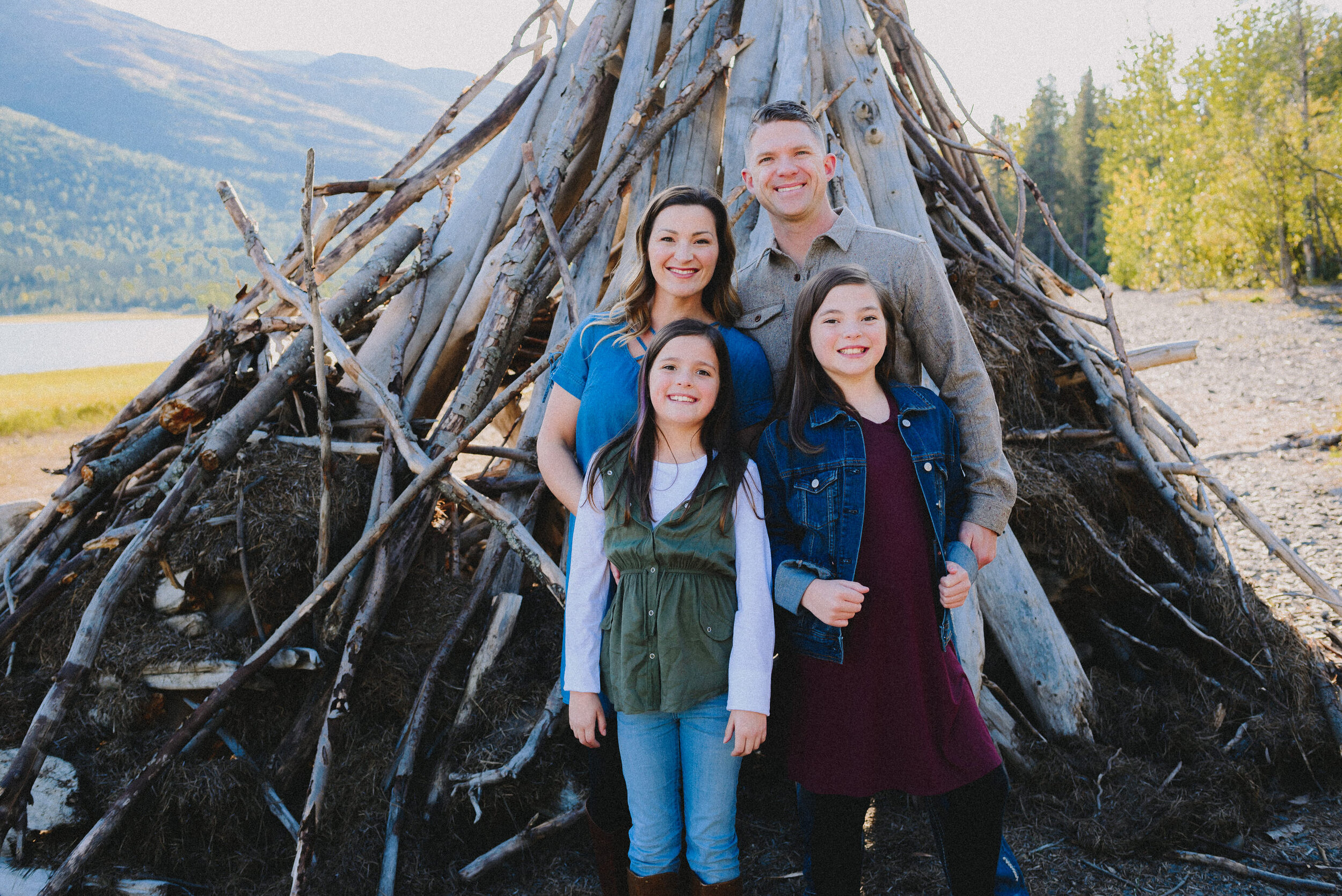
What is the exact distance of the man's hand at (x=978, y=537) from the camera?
1936mm

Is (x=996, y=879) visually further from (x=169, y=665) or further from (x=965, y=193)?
(x=965, y=193)

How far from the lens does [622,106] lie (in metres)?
4.29

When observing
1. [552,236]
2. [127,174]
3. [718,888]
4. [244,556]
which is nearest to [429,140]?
[552,236]

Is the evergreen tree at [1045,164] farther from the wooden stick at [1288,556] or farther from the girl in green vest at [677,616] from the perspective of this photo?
the girl in green vest at [677,616]

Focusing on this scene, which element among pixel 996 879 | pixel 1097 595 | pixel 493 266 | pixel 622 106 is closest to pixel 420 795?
pixel 996 879

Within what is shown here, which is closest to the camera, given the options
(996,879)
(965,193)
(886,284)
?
(996,879)

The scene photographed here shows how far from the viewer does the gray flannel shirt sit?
1971 millimetres

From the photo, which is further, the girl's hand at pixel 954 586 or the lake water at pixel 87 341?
the lake water at pixel 87 341

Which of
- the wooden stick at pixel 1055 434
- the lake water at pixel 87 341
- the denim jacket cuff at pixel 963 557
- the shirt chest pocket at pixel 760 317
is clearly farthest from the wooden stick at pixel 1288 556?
the lake water at pixel 87 341

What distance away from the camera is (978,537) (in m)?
1.94

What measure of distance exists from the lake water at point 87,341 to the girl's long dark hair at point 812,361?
18.2 meters

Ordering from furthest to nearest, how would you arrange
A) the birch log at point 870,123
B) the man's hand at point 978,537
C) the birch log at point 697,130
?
the birch log at point 697,130 < the birch log at point 870,123 < the man's hand at point 978,537

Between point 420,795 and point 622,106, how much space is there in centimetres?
355

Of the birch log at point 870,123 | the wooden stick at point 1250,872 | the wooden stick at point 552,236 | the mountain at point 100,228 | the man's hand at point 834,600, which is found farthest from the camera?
the mountain at point 100,228
